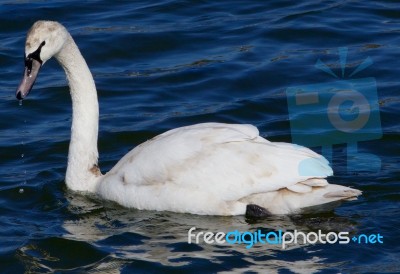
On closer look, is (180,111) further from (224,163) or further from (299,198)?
(299,198)

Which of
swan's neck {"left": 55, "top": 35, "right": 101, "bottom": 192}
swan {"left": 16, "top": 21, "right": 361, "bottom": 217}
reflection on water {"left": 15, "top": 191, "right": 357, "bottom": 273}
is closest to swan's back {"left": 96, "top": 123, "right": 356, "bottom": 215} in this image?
swan {"left": 16, "top": 21, "right": 361, "bottom": 217}

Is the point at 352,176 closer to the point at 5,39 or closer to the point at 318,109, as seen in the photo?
the point at 318,109

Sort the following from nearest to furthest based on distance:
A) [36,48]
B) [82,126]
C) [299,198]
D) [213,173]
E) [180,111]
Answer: [299,198] < [213,173] < [36,48] < [82,126] < [180,111]

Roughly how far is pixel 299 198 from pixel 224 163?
0.74m

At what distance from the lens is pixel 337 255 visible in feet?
29.2

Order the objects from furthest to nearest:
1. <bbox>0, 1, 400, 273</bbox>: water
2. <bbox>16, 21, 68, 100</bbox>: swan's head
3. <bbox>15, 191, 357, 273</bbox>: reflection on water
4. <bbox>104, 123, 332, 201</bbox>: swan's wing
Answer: <bbox>16, 21, 68, 100</bbox>: swan's head, <bbox>104, 123, 332, 201</bbox>: swan's wing, <bbox>0, 1, 400, 273</bbox>: water, <bbox>15, 191, 357, 273</bbox>: reflection on water

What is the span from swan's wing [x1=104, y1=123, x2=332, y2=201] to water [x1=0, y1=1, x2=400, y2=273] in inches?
12.0

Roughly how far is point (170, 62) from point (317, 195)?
5903 mm

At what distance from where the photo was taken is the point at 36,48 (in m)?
10.2

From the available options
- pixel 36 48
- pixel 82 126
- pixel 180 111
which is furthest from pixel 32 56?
pixel 180 111

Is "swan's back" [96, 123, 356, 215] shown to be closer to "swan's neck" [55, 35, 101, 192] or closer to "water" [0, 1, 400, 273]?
"water" [0, 1, 400, 273]

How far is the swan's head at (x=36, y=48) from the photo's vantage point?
1022cm

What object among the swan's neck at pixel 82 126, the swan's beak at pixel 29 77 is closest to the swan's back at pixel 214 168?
the swan's neck at pixel 82 126

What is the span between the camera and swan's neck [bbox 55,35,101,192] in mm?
10797
